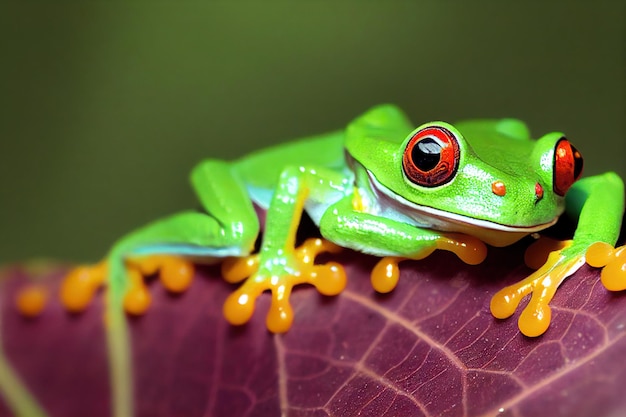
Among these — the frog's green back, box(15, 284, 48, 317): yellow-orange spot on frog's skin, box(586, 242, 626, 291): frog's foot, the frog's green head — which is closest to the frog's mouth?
the frog's green head

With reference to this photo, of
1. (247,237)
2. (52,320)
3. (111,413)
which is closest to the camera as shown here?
(247,237)

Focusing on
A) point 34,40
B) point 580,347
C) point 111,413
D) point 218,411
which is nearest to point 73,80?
point 34,40

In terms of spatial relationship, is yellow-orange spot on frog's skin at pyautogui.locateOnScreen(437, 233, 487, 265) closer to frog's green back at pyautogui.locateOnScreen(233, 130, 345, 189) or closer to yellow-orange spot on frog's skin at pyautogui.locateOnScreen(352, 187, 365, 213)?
yellow-orange spot on frog's skin at pyautogui.locateOnScreen(352, 187, 365, 213)

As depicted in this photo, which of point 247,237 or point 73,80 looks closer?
point 247,237

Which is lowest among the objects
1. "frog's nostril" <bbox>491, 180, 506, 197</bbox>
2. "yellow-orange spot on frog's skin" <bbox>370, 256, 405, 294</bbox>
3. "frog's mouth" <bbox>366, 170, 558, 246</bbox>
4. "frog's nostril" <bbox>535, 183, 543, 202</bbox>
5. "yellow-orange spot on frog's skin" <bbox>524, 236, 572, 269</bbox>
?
"yellow-orange spot on frog's skin" <bbox>370, 256, 405, 294</bbox>

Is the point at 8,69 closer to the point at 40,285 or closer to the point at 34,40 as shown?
the point at 34,40

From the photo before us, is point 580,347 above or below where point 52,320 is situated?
above
